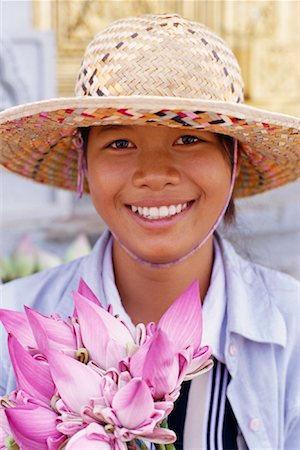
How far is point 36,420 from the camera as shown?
28.4 inches

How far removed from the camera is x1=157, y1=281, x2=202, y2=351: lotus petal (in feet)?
2.51

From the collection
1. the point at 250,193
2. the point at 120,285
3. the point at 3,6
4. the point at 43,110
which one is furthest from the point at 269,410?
the point at 3,6

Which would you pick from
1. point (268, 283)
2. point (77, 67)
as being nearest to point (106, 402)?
point (268, 283)

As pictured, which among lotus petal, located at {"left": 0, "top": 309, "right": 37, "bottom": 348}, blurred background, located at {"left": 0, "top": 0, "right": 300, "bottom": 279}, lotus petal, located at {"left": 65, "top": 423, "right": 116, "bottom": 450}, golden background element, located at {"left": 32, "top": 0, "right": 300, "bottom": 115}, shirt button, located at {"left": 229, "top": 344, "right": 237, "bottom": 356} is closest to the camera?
lotus petal, located at {"left": 65, "top": 423, "right": 116, "bottom": 450}

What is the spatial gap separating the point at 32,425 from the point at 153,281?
60 centimetres

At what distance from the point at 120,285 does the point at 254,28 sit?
12.4 ft

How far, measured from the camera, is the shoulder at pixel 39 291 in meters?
1.31

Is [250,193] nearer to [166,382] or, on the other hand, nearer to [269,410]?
[269,410]

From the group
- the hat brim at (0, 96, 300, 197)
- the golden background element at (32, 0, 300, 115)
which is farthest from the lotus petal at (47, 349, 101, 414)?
the golden background element at (32, 0, 300, 115)

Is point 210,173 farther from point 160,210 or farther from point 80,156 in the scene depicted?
point 80,156

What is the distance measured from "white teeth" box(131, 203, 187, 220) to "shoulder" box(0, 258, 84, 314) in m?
0.27

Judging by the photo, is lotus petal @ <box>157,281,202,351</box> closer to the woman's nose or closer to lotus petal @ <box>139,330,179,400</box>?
lotus petal @ <box>139,330,179,400</box>

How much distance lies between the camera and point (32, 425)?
72cm

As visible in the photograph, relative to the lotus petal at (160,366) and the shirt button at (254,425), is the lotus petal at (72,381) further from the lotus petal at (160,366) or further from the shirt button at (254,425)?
the shirt button at (254,425)
